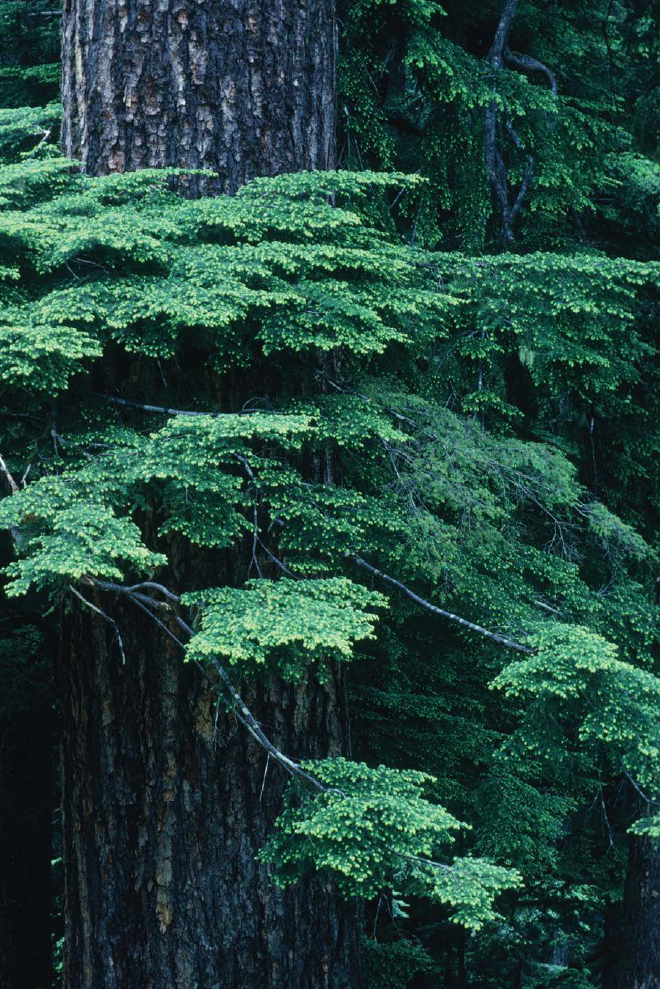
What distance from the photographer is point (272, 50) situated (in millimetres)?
3980

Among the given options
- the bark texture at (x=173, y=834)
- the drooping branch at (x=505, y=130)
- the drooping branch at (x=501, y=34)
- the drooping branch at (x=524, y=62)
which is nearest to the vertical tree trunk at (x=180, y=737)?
the bark texture at (x=173, y=834)

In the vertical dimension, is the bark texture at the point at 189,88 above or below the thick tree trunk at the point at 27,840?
above

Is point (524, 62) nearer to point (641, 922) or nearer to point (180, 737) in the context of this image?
point (180, 737)

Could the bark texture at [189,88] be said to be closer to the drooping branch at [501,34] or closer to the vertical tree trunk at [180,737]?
the vertical tree trunk at [180,737]

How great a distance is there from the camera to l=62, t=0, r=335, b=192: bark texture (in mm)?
3861

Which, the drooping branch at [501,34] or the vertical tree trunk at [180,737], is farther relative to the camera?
the drooping branch at [501,34]

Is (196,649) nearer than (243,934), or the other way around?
(196,649)

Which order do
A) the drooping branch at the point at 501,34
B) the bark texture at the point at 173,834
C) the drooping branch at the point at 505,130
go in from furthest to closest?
the drooping branch at the point at 501,34, the drooping branch at the point at 505,130, the bark texture at the point at 173,834

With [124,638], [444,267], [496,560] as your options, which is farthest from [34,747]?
[444,267]

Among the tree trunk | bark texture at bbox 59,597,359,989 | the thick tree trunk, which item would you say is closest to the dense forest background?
bark texture at bbox 59,597,359,989

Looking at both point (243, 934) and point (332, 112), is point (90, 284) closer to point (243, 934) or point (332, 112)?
point (332, 112)

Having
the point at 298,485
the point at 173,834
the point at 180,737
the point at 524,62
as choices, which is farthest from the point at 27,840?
the point at 524,62

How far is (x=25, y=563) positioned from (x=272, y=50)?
2.60 meters

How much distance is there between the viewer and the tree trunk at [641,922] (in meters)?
6.45
